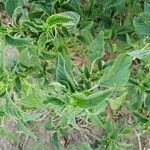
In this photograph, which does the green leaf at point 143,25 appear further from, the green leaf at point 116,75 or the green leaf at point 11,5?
the green leaf at point 11,5

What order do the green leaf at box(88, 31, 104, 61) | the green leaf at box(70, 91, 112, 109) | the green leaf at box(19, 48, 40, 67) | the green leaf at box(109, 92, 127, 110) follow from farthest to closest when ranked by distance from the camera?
1. the green leaf at box(109, 92, 127, 110)
2. the green leaf at box(19, 48, 40, 67)
3. the green leaf at box(88, 31, 104, 61)
4. the green leaf at box(70, 91, 112, 109)

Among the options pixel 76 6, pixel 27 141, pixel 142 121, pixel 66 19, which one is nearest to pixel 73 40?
pixel 76 6

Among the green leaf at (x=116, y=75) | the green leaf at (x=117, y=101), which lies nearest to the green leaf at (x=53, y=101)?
the green leaf at (x=116, y=75)

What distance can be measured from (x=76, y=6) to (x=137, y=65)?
51 cm

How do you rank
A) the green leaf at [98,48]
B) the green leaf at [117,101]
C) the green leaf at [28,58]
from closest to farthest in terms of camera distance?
the green leaf at [98,48], the green leaf at [28,58], the green leaf at [117,101]

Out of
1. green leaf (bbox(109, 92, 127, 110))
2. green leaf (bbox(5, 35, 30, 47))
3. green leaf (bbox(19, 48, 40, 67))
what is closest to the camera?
green leaf (bbox(5, 35, 30, 47))

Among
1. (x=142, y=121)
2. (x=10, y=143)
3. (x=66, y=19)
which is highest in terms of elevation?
(x=66, y=19)

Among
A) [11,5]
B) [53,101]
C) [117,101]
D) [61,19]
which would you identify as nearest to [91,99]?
[53,101]

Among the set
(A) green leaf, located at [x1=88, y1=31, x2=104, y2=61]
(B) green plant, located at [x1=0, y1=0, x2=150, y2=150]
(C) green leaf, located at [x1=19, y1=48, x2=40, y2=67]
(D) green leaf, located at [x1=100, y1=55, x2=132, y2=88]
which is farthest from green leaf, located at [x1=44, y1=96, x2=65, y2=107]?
(C) green leaf, located at [x1=19, y1=48, x2=40, y2=67]

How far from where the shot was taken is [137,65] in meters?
1.83

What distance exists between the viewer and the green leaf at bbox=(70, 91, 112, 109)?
0.92 metres

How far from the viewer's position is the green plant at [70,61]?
1.01m

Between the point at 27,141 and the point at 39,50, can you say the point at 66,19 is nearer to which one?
the point at 39,50

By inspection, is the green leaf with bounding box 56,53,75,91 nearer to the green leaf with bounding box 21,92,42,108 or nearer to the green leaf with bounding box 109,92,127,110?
the green leaf with bounding box 21,92,42,108
